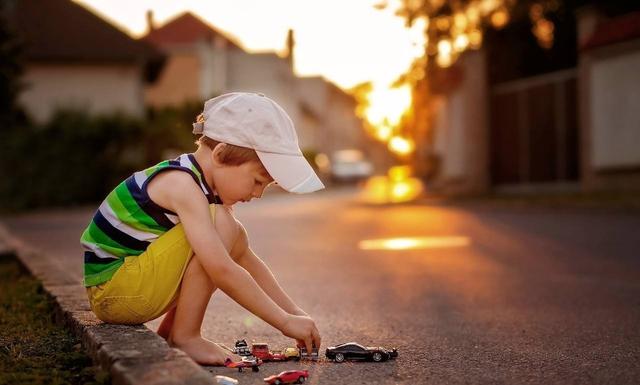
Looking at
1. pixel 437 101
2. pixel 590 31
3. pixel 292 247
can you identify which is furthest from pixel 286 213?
pixel 437 101

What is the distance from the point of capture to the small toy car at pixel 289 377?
358cm

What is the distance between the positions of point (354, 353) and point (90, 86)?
3125 centimetres

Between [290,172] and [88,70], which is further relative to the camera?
[88,70]

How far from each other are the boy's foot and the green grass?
36cm

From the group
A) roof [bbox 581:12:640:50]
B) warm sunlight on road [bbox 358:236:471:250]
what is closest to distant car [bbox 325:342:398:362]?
warm sunlight on road [bbox 358:236:471:250]

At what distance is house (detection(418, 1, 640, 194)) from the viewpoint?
1836 centimetres

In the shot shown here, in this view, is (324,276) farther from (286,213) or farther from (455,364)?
(286,213)

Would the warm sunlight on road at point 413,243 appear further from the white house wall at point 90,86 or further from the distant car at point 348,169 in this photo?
the distant car at point 348,169

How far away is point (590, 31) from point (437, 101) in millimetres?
13120

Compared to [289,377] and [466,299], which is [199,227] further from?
[466,299]

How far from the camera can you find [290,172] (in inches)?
152

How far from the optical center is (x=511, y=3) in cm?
2353

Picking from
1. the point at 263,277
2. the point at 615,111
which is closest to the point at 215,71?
the point at 615,111

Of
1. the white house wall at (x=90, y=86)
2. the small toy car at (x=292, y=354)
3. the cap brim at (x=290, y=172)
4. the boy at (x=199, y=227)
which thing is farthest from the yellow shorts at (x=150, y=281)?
the white house wall at (x=90, y=86)
